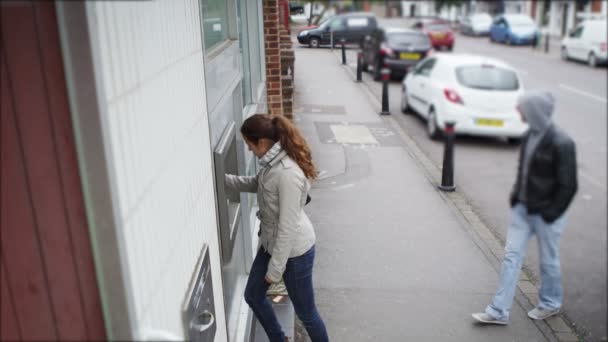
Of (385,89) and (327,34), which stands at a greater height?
(327,34)

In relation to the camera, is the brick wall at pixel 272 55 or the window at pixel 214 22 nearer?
the window at pixel 214 22

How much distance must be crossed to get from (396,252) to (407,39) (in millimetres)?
11574

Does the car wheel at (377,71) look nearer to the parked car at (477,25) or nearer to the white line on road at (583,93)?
the white line on road at (583,93)

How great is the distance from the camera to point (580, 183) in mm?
8023

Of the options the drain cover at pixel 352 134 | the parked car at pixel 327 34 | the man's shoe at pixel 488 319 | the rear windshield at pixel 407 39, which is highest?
the parked car at pixel 327 34

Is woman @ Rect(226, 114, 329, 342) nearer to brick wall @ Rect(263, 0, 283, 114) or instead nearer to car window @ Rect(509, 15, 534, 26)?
brick wall @ Rect(263, 0, 283, 114)

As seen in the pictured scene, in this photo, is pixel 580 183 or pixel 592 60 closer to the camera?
pixel 580 183

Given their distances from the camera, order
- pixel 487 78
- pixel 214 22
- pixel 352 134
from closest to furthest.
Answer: pixel 214 22 → pixel 487 78 → pixel 352 134

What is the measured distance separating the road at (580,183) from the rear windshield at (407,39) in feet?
4.15

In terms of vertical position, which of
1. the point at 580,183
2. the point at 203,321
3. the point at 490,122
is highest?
the point at 203,321

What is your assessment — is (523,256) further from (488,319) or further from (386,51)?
(386,51)

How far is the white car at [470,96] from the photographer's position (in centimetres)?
641

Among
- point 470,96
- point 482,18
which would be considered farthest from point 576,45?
point 470,96

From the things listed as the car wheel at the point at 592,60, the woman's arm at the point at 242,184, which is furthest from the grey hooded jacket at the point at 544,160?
the car wheel at the point at 592,60
